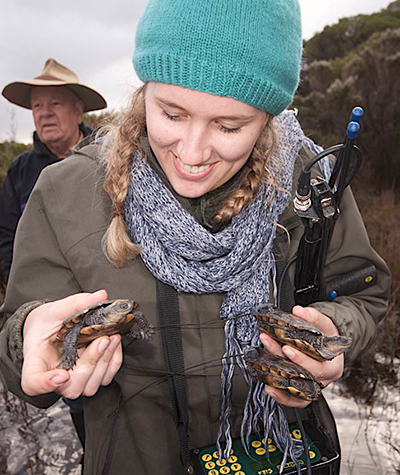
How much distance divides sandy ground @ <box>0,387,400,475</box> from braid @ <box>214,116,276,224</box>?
7.43ft

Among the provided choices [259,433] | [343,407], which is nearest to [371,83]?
[343,407]

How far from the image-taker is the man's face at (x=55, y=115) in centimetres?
367

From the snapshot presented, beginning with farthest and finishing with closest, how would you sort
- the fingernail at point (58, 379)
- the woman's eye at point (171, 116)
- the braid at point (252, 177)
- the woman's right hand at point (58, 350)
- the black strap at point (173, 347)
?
the braid at point (252, 177) → the black strap at point (173, 347) → the woman's eye at point (171, 116) → the woman's right hand at point (58, 350) → the fingernail at point (58, 379)

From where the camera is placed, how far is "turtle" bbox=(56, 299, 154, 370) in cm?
131

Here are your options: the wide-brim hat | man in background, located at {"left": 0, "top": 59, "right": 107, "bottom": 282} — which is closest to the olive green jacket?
man in background, located at {"left": 0, "top": 59, "right": 107, "bottom": 282}

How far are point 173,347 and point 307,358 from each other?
468 millimetres

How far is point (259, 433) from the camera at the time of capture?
1740mm

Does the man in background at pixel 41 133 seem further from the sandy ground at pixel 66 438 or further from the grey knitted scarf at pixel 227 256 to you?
the grey knitted scarf at pixel 227 256

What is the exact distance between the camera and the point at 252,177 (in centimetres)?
177

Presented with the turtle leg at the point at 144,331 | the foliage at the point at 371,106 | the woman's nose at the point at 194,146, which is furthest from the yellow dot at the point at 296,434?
the foliage at the point at 371,106

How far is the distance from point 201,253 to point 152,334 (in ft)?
1.10

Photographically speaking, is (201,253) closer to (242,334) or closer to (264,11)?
(242,334)

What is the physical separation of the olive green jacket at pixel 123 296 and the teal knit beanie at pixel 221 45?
0.52 metres

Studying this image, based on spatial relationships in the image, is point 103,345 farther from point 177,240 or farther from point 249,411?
point 249,411
